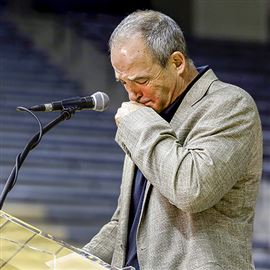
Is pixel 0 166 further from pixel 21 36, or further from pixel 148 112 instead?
pixel 148 112

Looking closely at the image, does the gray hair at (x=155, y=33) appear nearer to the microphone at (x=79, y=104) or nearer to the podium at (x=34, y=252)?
the microphone at (x=79, y=104)

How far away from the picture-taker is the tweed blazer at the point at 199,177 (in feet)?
5.38

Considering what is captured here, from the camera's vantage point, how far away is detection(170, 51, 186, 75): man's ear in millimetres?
1788

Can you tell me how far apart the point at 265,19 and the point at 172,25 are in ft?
22.4

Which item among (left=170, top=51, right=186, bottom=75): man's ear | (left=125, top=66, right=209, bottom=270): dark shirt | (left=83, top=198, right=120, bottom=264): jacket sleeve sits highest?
(left=170, top=51, right=186, bottom=75): man's ear

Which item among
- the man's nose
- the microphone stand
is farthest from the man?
the microphone stand

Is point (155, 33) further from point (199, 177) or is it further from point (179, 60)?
point (199, 177)

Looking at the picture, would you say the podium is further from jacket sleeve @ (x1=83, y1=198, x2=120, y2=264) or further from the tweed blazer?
jacket sleeve @ (x1=83, y1=198, x2=120, y2=264)

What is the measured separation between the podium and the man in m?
0.20

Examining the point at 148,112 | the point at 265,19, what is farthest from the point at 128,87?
the point at 265,19

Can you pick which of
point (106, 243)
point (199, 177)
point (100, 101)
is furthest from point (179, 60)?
point (106, 243)

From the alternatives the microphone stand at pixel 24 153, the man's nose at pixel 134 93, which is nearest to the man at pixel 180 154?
the man's nose at pixel 134 93

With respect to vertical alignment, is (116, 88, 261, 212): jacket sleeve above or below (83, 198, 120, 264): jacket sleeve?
above

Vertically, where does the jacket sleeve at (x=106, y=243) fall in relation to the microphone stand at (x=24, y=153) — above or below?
below
